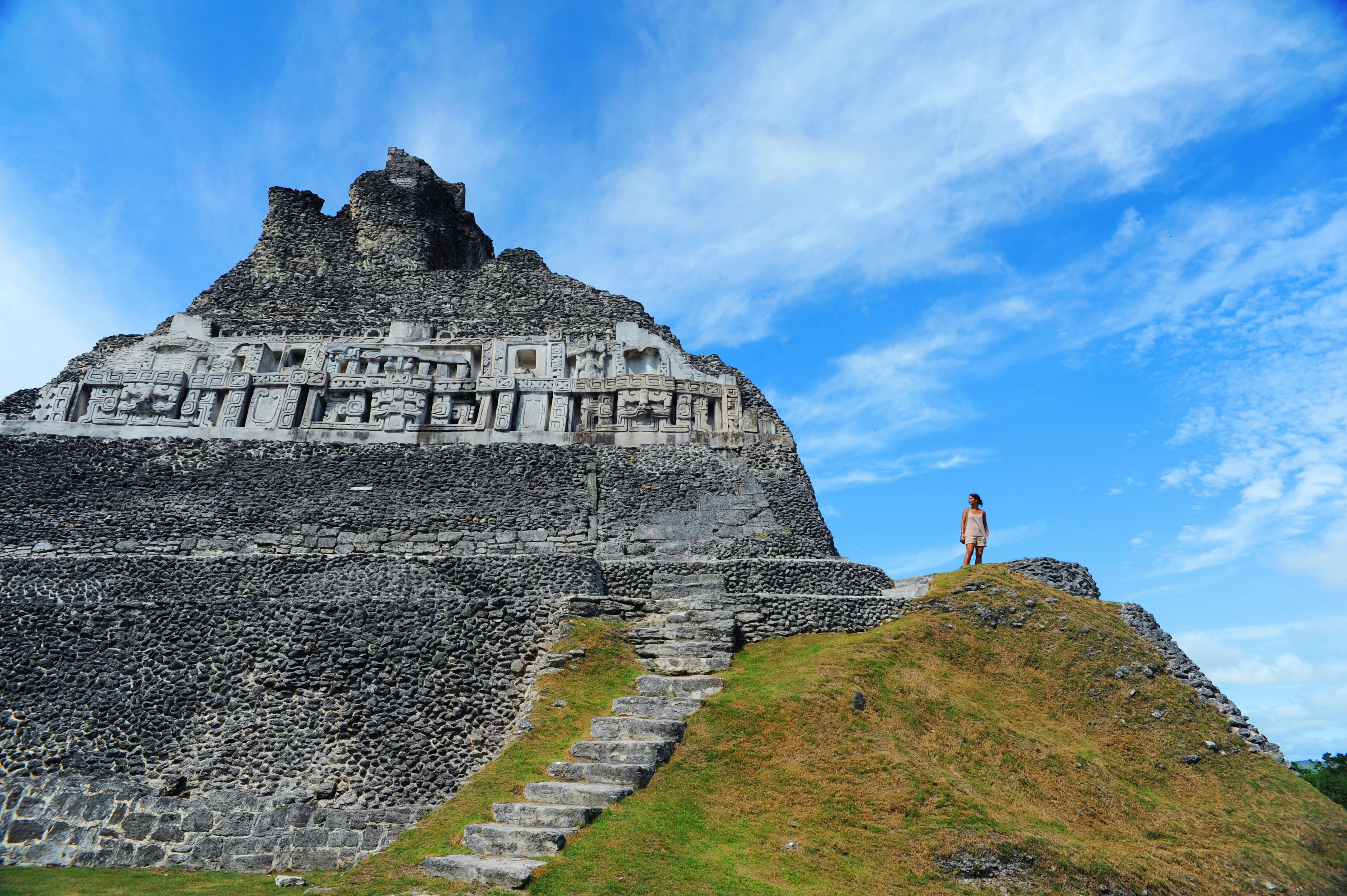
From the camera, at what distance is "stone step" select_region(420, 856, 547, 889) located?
7.94 metres

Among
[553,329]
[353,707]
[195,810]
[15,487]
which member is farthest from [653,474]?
[15,487]

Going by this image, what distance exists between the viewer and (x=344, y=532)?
17.2 m

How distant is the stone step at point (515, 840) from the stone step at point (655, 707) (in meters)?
2.70

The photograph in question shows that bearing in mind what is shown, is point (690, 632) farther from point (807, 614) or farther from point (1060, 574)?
point (1060, 574)

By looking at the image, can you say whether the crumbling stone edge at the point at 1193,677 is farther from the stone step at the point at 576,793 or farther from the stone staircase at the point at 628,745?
the stone step at the point at 576,793

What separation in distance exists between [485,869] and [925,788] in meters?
4.93

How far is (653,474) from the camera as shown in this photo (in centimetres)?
1880

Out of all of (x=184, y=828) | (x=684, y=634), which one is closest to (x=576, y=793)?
(x=684, y=634)

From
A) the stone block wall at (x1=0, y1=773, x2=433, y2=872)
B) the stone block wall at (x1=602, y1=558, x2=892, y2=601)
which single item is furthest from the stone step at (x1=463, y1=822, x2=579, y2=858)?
the stone block wall at (x1=602, y1=558, x2=892, y2=601)

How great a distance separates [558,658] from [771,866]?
5.25 meters

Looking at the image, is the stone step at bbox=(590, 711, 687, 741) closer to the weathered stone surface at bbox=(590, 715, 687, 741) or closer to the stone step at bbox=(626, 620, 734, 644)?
the weathered stone surface at bbox=(590, 715, 687, 741)

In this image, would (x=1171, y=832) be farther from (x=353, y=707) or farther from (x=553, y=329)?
(x=553, y=329)

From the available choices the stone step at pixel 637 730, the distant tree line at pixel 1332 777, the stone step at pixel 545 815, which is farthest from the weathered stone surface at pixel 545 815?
the distant tree line at pixel 1332 777

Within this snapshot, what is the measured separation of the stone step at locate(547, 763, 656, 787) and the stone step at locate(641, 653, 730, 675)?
8.96 ft
